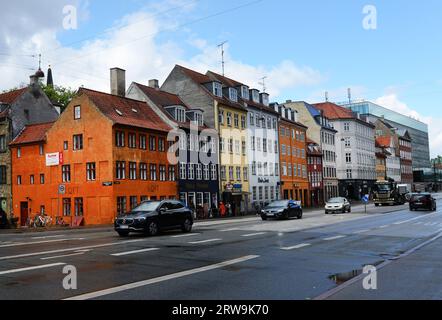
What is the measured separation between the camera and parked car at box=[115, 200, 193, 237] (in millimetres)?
21031

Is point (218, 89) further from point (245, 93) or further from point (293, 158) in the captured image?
point (293, 158)

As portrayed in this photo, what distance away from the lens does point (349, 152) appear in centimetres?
9788

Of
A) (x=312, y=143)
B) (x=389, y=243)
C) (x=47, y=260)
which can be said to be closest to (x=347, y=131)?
(x=312, y=143)

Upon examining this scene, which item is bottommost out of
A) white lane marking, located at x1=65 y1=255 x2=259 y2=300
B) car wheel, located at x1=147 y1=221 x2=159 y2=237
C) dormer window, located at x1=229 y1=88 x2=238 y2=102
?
white lane marking, located at x1=65 y1=255 x2=259 y2=300

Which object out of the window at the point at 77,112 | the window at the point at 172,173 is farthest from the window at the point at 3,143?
the window at the point at 172,173

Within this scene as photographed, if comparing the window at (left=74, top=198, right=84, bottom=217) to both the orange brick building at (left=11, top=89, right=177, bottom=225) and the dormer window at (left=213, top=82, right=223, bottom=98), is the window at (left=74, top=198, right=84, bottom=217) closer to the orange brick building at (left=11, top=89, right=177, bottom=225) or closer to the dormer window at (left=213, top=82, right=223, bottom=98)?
the orange brick building at (left=11, top=89, right=177, bottom=225)

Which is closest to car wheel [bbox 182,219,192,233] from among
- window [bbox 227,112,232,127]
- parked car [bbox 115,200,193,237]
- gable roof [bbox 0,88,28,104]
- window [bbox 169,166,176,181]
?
parked car [bbox 115,200,193,237]

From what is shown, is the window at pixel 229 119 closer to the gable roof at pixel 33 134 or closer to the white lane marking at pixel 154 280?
the gable roof at pixel 33 134

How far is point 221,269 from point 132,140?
33.1 metres

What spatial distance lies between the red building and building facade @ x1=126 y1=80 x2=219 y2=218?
3007cm

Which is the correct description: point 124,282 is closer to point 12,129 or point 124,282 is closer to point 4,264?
point 4,264
